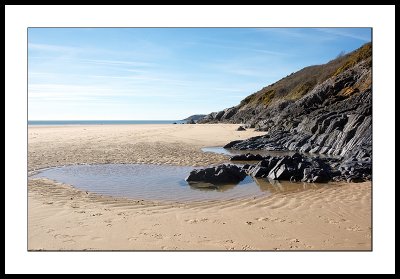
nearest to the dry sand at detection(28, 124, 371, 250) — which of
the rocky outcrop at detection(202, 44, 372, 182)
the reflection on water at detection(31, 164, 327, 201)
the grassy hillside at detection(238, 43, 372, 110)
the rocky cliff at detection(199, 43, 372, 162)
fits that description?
the reflection on water at detection(31, 164, 327, 201)

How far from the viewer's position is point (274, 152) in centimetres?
2511

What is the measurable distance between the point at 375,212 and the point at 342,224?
1951 mm

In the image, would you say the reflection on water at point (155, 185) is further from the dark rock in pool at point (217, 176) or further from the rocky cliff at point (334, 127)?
the rocky cliff at point (334, 127)

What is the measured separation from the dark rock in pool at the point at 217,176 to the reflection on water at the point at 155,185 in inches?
13.9

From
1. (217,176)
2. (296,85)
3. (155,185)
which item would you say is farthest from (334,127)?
(296,85)

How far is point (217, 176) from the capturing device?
1462 cm

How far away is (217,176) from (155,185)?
2.63m

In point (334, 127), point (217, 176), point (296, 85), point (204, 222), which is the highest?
point (296, 85)

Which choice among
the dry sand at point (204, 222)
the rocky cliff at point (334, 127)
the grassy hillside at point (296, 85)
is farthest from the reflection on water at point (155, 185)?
the grassy hillside at point (296, 85)

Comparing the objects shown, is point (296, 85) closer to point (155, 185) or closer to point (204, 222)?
point (155, 185)

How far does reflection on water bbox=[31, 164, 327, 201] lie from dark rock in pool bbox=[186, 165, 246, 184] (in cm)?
35

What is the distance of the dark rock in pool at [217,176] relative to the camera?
14.5 meters
